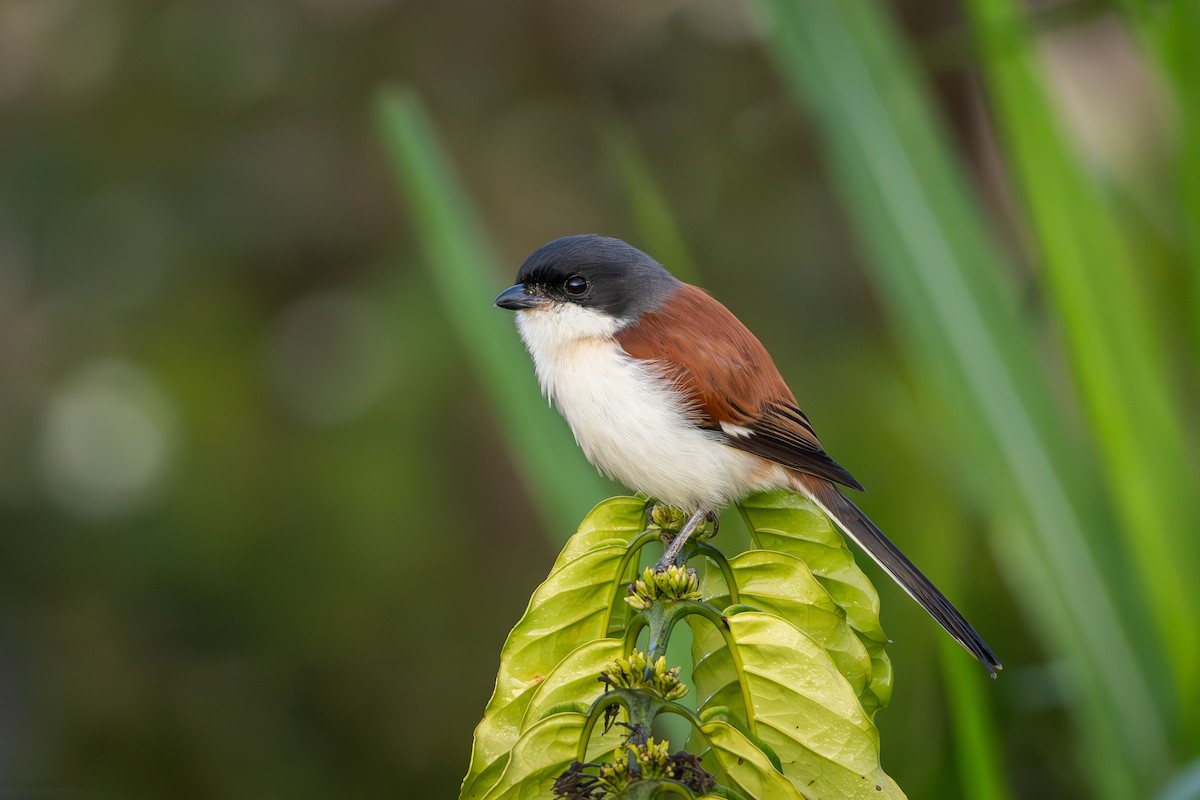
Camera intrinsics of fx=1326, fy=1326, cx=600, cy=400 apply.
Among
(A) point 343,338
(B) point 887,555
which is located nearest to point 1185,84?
(B) point 887,555

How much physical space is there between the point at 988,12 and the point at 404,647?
283 centimetres

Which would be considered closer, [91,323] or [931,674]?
[931,674]

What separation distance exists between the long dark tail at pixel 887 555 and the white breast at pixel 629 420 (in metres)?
0.10

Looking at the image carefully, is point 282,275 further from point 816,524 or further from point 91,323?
point 816,524

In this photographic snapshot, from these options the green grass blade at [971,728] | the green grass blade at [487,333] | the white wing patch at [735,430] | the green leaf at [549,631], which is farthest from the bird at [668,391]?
the green leaf at [549,631]

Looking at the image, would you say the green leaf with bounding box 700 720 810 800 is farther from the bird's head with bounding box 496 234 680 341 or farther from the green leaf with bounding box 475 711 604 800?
the bird's head with bounding box 496 234 680 341

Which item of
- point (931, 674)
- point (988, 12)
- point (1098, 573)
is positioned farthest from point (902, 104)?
point (931, 674)

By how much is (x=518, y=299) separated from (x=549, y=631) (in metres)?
1.13

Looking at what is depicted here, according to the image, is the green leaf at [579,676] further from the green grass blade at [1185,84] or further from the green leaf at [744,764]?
the green grass blade at [1185,84]

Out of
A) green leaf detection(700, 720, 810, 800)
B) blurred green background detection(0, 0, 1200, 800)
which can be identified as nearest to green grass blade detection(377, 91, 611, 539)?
green leaf detection(700, 720, 810, 800)

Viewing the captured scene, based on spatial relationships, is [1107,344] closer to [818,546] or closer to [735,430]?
[735,430]

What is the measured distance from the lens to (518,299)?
7.70ft

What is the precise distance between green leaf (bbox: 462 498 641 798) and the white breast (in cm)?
58

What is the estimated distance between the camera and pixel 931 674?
8.30 ft
